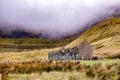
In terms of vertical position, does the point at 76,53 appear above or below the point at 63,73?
above

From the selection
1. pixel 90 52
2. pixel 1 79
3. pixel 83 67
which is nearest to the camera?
pixel 1 79

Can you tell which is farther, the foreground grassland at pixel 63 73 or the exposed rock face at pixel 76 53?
the exposed rock face at pixel 76 53

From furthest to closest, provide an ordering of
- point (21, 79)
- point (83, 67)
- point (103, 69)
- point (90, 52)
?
1. point (90, 52)
2. point (83, 67)
3. point (103, 69)
4. point (21, 79)

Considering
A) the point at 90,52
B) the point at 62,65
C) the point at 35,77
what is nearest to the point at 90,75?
the point at 35,77

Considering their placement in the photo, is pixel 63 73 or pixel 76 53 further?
pixel 76 53

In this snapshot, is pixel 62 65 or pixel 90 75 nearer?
pixel 90 75

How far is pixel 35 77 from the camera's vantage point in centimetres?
1978

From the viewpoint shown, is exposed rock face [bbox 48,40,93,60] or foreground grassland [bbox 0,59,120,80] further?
exposed rock face [bbox 48,40,93,60]

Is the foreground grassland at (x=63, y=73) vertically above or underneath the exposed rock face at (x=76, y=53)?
underneath

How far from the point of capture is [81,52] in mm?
66750

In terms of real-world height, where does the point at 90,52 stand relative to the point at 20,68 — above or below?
above

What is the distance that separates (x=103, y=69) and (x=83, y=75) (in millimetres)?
1369

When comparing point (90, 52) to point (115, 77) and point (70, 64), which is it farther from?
point (115, 77)

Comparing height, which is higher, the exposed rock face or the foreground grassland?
the exposed rock face
